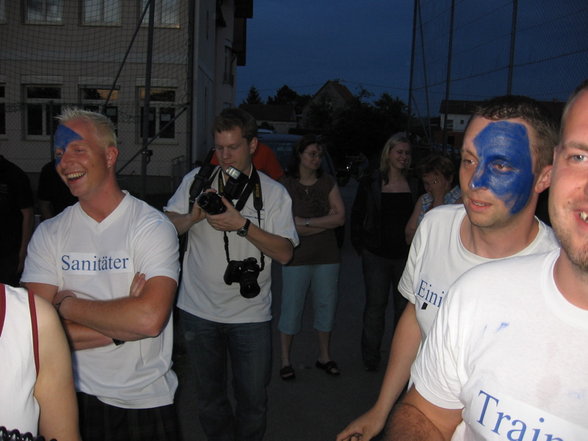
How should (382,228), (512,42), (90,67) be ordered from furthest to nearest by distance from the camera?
1. (90,67)
2. (512,42)
3. (382,228)

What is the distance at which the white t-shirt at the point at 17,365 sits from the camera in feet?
4.71

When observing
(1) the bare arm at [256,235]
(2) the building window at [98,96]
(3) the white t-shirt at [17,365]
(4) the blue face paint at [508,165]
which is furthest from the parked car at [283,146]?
(2) the building window at [98,96]

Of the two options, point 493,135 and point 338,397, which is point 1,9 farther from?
point 493,135

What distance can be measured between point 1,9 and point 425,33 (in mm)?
12490

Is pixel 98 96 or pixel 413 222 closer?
pixel 413 222

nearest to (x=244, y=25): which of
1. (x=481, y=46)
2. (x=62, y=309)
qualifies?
(x=481, y=46)

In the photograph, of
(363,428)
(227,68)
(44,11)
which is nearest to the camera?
(363,428)

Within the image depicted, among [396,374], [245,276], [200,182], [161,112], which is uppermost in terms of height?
[161,112]

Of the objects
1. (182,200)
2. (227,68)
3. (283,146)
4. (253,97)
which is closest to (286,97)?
(253,97)

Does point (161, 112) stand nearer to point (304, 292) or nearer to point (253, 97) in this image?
point (304, 292)

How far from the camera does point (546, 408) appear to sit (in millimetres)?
1368

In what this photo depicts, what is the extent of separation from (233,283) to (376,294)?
78.7 inches

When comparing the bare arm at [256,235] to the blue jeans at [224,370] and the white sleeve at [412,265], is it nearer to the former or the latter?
the blue jeans at [224,370]

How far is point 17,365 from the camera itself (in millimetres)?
1453
